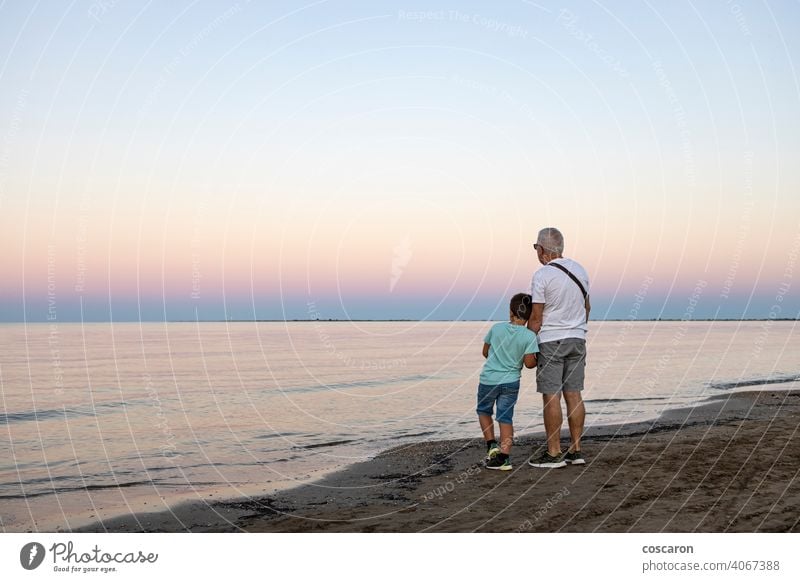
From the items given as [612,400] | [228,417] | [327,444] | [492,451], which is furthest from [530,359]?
[612,400]

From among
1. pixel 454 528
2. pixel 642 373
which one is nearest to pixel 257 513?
pixel 454 528

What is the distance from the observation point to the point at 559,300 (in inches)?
370

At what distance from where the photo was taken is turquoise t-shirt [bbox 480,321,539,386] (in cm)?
951

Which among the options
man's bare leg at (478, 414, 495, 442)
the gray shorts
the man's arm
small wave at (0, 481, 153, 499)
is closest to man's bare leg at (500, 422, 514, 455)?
man's bare leg at (478, 414, 495, 442)

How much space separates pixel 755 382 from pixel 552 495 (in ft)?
75.2

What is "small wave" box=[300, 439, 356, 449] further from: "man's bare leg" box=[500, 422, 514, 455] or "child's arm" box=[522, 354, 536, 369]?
"child's arm" box=[522, 354, 536, 369]

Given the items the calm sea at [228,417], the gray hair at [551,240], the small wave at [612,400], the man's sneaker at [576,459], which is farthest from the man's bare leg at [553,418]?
the small wave at [612,400]

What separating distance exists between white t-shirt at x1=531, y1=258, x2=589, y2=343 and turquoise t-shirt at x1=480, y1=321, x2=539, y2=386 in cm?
24

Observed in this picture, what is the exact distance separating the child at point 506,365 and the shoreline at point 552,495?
537mm

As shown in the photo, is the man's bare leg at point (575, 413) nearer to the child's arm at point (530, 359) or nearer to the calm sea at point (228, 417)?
the child's arm at point (530, 359)

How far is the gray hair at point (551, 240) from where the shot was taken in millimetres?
9664

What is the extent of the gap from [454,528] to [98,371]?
32.4 metres

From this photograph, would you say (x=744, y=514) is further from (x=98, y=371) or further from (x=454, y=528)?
(x=98, y=371)

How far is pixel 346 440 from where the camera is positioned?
52.2 feet
